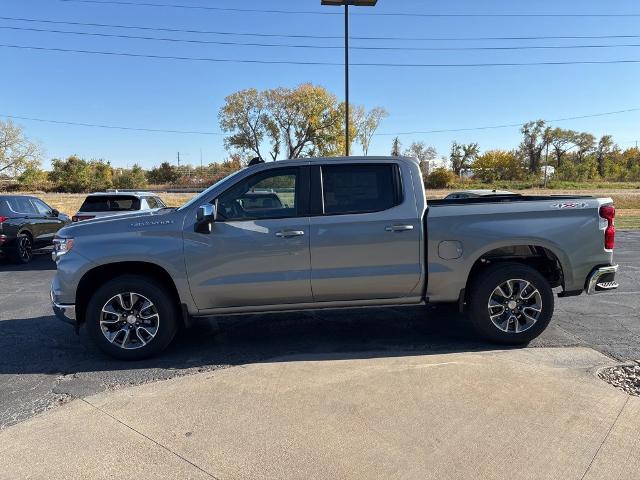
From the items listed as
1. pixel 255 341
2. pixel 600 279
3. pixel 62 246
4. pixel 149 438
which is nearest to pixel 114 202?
pixel 62 246

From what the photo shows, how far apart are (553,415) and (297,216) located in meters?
2.71

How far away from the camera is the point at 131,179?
5962 centimetres

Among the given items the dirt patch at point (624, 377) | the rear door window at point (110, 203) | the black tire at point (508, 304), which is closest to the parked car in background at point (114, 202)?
the rear door window at point (110, 203)

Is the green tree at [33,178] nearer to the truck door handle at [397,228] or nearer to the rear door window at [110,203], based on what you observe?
the rear door window at [110,203]

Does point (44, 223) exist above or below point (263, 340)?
above

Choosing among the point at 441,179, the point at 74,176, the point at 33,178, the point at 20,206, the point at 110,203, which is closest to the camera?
the point at 110,203

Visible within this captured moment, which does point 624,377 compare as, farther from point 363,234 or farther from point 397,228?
point 363,234

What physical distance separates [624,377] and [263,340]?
3363 millimetres

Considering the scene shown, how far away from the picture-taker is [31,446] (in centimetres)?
307

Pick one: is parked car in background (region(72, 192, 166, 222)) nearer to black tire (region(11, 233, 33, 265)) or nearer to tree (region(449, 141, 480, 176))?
black tire (region(11, 233, 33, 265))

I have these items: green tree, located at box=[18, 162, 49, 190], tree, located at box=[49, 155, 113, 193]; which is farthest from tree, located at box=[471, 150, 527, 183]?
green tree, located at box=[18, 162, 49, 190]

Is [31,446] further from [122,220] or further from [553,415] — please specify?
[553,415]

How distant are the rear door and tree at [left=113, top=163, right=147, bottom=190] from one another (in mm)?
57536

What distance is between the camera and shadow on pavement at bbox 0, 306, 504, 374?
4590mm
